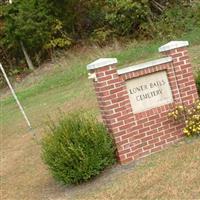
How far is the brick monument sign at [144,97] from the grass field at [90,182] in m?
0.29

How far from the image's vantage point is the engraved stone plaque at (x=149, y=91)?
892 centimetres

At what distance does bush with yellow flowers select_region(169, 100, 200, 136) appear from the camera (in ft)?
29.3

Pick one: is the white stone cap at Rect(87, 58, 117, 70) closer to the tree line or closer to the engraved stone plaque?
the engraved stone plaque

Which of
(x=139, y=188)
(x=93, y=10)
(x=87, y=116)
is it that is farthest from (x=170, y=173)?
(x=93, y=10)

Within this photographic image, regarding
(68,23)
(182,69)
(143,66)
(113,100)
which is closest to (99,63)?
(113,100)

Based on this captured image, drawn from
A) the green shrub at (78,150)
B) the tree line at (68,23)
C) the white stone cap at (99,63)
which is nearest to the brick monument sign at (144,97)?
the white stone cap at (99,63)

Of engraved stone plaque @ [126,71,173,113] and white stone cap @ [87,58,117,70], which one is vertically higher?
white stone cap @ [87,58,117,70]

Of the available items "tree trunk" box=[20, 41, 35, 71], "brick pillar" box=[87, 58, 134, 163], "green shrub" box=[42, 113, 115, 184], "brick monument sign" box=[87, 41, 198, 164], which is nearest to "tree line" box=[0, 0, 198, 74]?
"tree trunk" box=[20, 41, 35, 71]

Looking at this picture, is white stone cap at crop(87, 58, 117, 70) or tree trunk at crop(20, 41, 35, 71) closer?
white stone cap at crop(87, 58, 117, 70)

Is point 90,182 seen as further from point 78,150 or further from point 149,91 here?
point 149,91

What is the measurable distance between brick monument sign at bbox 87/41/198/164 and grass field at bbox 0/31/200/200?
0.95 ft

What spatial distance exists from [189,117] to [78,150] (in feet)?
6.18

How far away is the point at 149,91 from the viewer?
903cm

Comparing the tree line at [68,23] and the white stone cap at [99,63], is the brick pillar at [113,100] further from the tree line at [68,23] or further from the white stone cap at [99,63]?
the tree line at [68,23]
